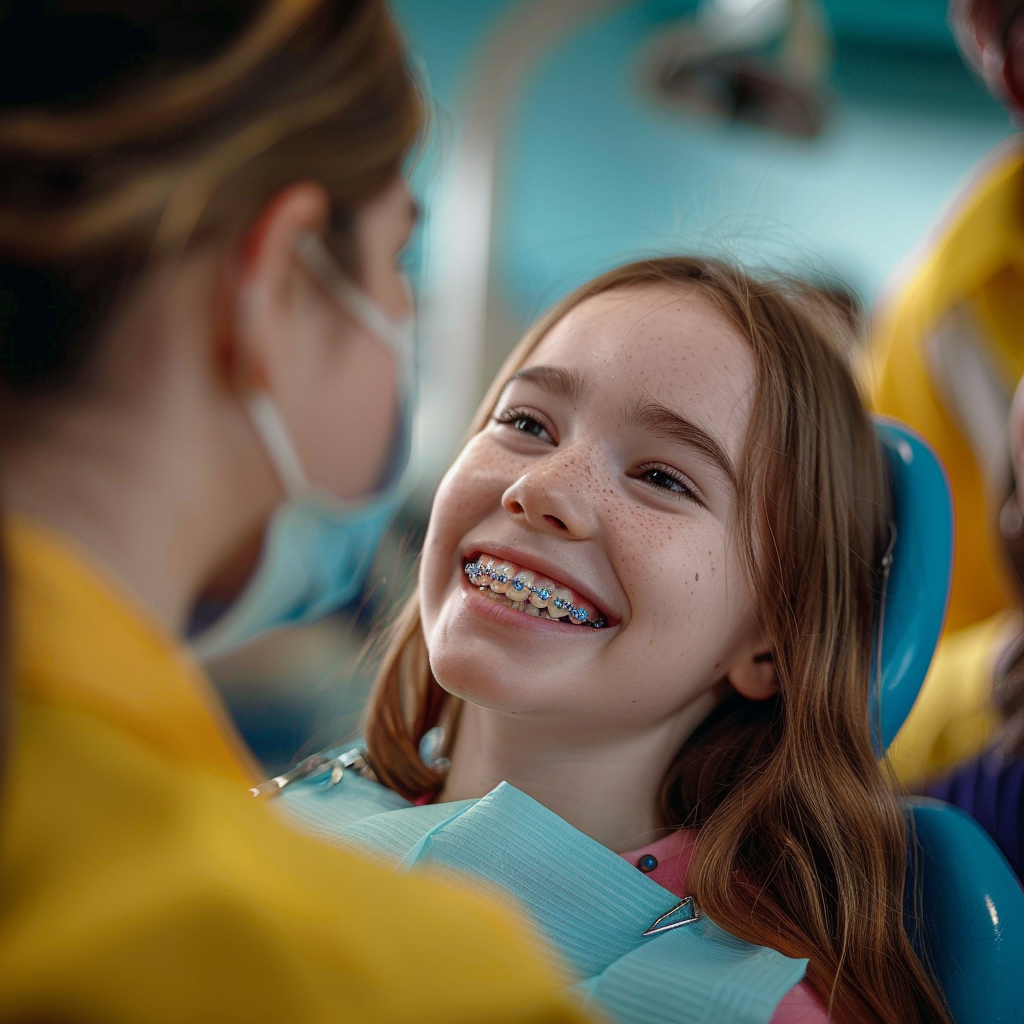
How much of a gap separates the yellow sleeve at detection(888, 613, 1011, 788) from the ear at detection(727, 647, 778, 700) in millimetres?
350

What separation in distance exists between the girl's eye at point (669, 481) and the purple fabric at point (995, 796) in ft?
2.01

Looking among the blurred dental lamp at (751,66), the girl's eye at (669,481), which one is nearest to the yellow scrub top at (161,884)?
the girl's eye at (669,481)

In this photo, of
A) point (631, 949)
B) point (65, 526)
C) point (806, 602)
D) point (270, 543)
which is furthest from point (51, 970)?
point (806, 602)

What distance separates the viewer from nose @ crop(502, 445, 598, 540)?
0.91m

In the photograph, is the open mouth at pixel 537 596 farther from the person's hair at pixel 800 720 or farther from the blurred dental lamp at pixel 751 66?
the blurred dental lamp at pixel 751 66

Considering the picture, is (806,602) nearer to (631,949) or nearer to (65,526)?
(631,949)

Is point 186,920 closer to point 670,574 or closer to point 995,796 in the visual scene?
point 670,574

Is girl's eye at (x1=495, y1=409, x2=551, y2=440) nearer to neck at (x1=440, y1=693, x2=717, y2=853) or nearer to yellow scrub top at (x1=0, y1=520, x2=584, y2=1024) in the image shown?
neck at (x1=440, y1=693, x2=717, y2=853)

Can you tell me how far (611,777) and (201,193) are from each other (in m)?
0.68

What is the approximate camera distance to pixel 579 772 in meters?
1.00

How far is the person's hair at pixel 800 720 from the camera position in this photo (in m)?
0.92

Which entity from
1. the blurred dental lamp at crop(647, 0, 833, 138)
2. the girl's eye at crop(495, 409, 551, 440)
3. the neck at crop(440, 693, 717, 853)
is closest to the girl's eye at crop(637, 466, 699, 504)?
the girl's eye at crop(495, 409, 551, 440)

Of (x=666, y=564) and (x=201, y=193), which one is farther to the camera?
(x=666, y=564)

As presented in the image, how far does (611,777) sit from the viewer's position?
1.01 metres
